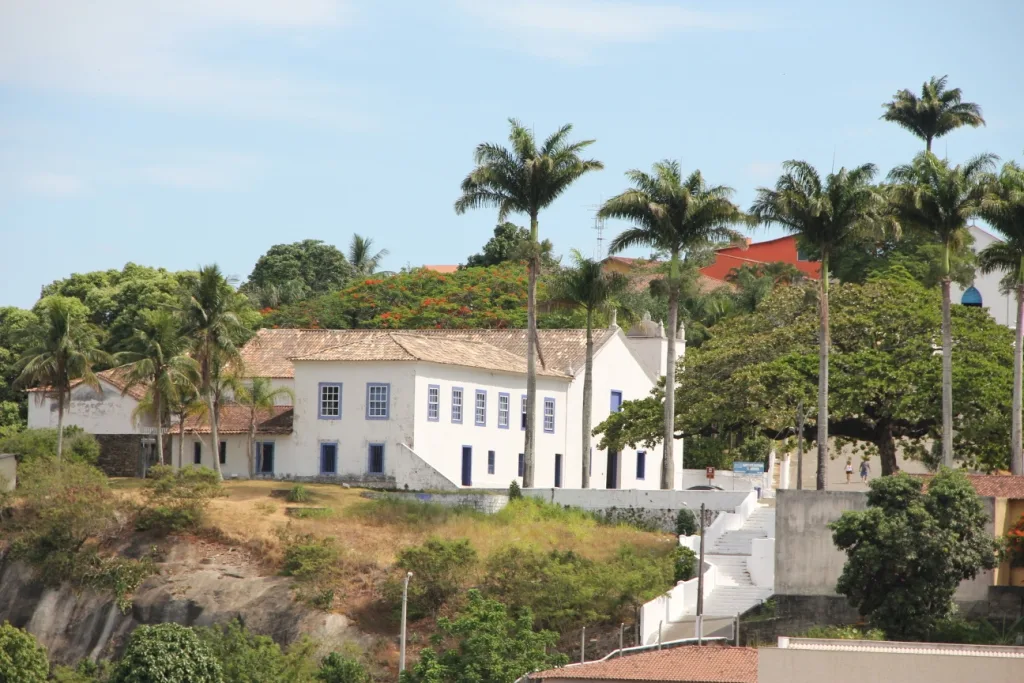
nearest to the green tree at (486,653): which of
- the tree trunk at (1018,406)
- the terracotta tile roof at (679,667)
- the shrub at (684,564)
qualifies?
the terracotta tile roof at (679,667)

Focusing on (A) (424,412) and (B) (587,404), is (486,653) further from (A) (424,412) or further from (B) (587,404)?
(B) (587,404)

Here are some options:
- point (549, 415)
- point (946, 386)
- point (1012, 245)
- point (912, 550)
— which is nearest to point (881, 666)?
point (912, 550)

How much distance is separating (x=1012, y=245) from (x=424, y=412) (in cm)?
1985

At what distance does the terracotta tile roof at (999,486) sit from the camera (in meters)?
45.3

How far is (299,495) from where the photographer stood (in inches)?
2153

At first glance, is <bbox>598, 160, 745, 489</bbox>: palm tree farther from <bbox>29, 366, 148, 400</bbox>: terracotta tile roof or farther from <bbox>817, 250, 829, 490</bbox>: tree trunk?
<bbox>29, 366, 148, 400</bbox>: terracotta tile roof

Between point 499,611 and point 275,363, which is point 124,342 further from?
point 499,611

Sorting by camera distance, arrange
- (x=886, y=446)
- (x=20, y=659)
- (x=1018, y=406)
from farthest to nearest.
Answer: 1. (x=886, y=446)
2. (x=1018, y=406)
3. (x=20, y=659)

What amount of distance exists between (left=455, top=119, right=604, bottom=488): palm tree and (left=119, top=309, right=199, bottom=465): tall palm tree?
11126mm

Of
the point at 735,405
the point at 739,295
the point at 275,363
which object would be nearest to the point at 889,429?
the point at 735,405

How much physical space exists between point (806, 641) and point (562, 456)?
2822 centimetres

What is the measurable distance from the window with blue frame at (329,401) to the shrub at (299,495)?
4.38 meters

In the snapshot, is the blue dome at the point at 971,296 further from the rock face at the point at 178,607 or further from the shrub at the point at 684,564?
the rock face at the point at 178,607

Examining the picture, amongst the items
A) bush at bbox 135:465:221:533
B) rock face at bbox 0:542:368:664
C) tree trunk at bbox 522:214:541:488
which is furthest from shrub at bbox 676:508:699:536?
bush at bbox 135:465:221:533
